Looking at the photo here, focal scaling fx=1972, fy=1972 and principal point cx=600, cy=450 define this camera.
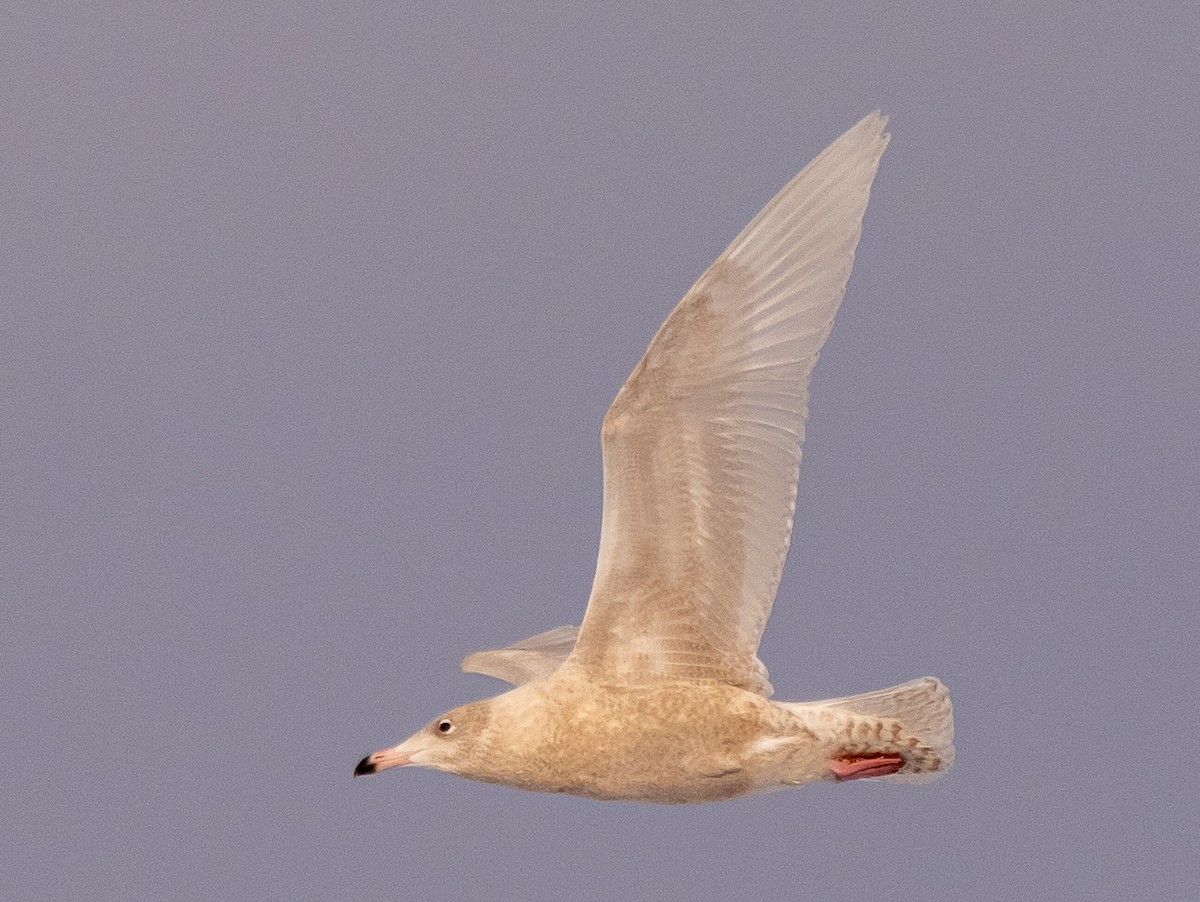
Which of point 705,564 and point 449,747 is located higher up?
point 705,564

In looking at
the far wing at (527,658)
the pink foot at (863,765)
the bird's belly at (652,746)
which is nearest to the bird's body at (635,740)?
the bird's belly at (652,746)

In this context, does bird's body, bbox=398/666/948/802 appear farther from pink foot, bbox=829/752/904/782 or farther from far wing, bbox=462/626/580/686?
far wing, bbox=462/626/580/686

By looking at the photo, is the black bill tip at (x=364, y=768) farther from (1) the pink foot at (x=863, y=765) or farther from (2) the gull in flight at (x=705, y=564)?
(1) the pink foot at (x=863, y=765)

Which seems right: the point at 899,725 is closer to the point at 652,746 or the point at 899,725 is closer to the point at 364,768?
the point at 652,746

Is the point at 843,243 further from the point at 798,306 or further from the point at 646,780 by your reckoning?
the point at 646,780

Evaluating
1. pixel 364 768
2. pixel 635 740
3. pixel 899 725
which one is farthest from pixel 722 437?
pixel 364 768
